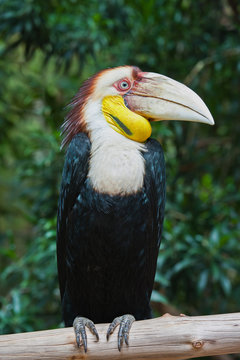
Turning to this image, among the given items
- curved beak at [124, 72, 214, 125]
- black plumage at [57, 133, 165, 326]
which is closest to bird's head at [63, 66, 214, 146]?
curved beak at [124, 72, 214, 125]

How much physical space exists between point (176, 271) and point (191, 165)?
0.97 m

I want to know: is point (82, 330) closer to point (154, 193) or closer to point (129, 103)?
point (154, 193)

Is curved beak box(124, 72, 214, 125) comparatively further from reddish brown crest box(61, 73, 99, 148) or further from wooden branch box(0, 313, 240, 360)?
wooden branch box(0, 313, 240, 360)

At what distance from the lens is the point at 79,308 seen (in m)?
2.25

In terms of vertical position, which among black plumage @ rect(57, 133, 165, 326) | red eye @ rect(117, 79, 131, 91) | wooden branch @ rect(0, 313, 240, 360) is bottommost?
wooden branch @ rect(0, 313, 240, 360)

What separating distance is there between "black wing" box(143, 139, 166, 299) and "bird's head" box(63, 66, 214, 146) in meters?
0.08

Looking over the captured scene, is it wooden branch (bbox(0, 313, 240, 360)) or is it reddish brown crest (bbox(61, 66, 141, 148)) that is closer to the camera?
wooden branch (bbox(0, 313, 240, 360))

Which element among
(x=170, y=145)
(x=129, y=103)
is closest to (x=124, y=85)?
(x=129, y=103)

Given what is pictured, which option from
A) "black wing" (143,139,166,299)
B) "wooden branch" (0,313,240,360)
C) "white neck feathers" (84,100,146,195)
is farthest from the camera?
"black wing" (143,139,166,299)

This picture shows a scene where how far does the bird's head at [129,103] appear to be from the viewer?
2084 millimetres

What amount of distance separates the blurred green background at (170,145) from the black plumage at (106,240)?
83 cm

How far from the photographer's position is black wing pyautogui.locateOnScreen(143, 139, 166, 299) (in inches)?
83.7

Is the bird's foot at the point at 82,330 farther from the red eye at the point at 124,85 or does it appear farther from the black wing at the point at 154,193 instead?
the red eye at the point at 124,85

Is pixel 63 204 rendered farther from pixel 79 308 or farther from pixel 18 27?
pixel 18 27
